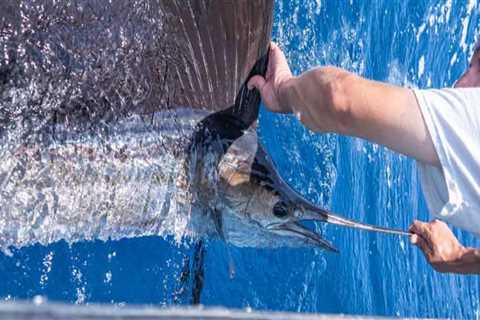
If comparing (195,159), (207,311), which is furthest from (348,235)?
(207,311)

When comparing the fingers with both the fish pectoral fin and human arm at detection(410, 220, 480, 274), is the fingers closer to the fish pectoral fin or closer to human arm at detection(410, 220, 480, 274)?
human arm at detection(410, 220, 480, 274)

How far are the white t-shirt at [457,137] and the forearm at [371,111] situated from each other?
0.10 ft

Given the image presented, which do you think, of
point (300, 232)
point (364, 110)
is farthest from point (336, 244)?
point (364, 110)

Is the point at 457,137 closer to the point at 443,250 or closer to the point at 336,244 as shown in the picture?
the point at 443,250

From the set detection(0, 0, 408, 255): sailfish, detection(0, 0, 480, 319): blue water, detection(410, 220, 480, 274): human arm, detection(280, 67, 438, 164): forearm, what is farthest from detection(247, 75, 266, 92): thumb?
detection(410, 220, 480, 274): human arm

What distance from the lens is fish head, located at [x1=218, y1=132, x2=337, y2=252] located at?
2377mm

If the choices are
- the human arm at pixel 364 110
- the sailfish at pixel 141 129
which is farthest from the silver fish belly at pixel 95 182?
the human arm at pixel 364 110

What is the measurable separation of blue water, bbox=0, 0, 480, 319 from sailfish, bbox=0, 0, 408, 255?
271 mm

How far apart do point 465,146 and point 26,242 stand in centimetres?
155

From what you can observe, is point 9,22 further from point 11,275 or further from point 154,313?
point 154,313

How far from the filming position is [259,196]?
238cm

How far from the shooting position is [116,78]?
2.31 meters

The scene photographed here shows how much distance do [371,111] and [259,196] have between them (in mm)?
680

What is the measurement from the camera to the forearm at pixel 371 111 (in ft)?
5.88
